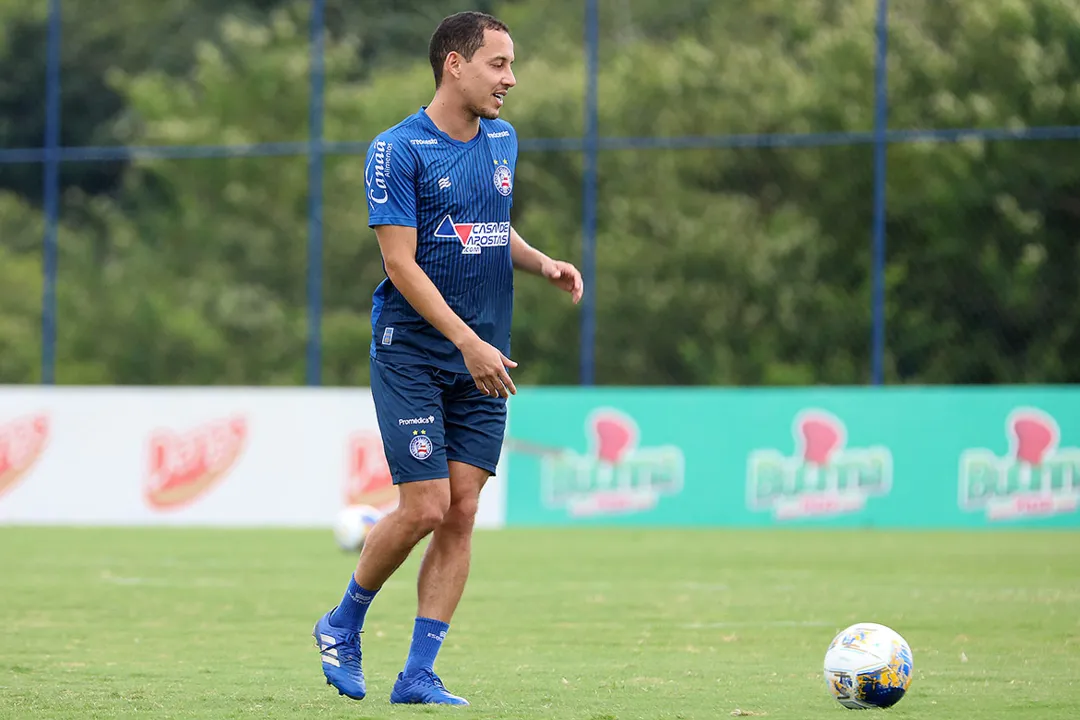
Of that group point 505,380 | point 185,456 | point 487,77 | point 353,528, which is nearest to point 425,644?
point 505,380

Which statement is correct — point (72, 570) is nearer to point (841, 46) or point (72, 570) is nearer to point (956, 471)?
point (956, 471)

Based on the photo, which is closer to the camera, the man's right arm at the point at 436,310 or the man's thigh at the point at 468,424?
the man's right arm at the point at 436,310

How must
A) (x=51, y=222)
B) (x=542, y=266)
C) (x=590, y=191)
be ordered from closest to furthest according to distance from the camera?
(x=542, y=266) < (x=590, y=191) < (x=51, y=222)

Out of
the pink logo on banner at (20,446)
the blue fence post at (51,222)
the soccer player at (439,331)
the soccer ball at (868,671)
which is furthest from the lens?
the blue fence post at (51,222)

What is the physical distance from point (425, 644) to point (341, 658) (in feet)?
0.88

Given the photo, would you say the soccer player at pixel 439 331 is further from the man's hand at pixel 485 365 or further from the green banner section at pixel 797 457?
the green banner section at pixel 797 457

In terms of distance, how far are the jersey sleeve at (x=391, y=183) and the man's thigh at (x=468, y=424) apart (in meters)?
0.59

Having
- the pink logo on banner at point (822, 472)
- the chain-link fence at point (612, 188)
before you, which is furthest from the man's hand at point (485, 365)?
the chain-link fence at point (612, 188)

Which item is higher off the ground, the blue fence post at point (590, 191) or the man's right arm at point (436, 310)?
the blue fence post at point (590, 191)

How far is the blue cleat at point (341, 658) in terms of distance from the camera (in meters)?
5.84

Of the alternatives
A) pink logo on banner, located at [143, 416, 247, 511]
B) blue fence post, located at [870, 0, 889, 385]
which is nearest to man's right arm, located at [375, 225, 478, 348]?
pink logo on banner, located at [143, 416, 247, 511]

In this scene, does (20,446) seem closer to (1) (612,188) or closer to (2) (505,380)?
(2) (505,380)

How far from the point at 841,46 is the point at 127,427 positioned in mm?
13525

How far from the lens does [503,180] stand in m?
6.06
